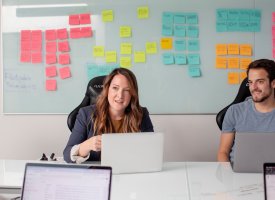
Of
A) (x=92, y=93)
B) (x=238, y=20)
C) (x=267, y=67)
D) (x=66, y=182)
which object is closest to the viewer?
(x=66, y=182)

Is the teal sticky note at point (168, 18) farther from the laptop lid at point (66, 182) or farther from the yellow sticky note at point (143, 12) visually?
the laptop lid at point (66, 182)

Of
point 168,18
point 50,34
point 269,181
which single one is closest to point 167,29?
point 168,18

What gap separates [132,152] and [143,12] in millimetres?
1820

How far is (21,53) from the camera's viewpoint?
3285 millimetres

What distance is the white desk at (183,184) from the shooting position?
141 centimetres

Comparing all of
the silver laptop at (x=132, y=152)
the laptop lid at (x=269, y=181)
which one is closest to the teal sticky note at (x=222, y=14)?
the silver laptop at (x=132, y=152)

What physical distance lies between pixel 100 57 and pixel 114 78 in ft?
3.78

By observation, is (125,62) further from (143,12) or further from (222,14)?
(222,14)

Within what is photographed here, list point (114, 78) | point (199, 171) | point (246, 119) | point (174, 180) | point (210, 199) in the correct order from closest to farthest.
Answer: point (210, 199)
point (174, 180)
point (199, 171)
point (114, 78)
point (246, 119)

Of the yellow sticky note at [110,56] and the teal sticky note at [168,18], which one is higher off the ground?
the teal sticky note at [168,18]

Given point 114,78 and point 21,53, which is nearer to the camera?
point 114,78

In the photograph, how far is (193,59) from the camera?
3.16 m

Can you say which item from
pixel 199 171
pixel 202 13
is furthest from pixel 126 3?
pixel 199 171

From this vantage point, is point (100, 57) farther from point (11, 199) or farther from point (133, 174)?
point (11, 199)
